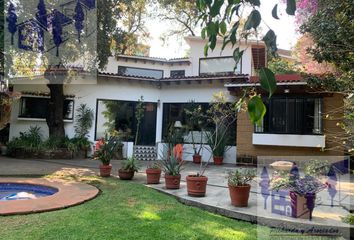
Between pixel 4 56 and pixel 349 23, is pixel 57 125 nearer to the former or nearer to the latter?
pixel 4 56

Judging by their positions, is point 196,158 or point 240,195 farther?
point 196,158

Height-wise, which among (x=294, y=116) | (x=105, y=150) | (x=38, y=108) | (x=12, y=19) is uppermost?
(x=12, y=19)

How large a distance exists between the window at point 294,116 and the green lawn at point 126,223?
7.23m

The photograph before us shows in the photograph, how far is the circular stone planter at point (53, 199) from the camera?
6.03 metres

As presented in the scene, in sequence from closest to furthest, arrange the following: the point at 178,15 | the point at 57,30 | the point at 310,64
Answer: the point at 57,30, the point at 310,64, the point at 178,15

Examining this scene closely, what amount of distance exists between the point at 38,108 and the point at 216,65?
31.7 ft

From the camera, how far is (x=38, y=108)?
635 inches

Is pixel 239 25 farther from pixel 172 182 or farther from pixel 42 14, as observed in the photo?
pixel 42 14

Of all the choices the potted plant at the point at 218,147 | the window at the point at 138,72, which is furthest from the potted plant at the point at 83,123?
the window at the point at 138,72

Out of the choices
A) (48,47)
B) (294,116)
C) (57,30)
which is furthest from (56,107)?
(294,116)

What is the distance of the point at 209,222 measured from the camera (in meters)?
5.71

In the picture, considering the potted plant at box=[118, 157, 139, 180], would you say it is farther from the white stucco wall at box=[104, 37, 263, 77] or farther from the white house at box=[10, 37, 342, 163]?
the white stucco wall at box=[104, 37, 263, 77]

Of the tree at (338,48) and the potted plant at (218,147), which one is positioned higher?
the tree at (338,48)

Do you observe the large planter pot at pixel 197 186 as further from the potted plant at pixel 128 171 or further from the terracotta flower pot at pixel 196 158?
the terracotta flower pot at pixel 196 158
